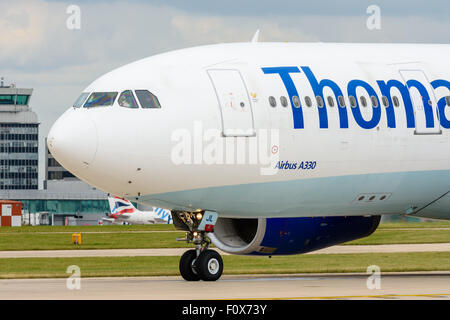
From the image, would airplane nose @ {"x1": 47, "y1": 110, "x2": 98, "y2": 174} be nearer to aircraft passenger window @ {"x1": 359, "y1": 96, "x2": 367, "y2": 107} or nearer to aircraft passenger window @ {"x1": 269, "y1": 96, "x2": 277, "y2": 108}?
aircraft passenger window @ {"x1": 269, "y1": 96, "x2": 277, "y2": 108}

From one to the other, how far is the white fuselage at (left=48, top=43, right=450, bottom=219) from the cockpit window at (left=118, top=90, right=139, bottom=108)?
0.18 meters

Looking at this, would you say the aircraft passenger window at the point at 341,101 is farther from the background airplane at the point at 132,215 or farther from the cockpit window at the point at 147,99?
the background airplane at the point at 132,215

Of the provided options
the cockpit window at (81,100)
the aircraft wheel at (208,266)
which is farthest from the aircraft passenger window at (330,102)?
the cockpit window at (81,100)

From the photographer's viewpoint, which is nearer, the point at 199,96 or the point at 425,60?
the point at 199,96

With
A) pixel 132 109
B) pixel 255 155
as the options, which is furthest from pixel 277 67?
pixel 132 109

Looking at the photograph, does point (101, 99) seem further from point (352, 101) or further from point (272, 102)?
point (352, 101)

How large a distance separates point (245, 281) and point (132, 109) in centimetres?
596

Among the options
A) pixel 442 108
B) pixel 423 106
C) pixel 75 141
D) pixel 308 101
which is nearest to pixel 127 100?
pixel 75 141

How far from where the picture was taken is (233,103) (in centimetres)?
2366

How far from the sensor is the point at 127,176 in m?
23.0

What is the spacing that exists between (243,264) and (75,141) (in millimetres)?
14393

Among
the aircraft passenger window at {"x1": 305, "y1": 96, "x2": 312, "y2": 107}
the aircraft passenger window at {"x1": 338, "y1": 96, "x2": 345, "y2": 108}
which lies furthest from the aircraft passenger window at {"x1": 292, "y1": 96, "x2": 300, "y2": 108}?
the aircraft passenger window at {"x1": 338, "y1": 96, "x2": 345, "y2": 108}

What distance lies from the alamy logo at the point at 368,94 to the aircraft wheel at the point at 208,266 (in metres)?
3.67
